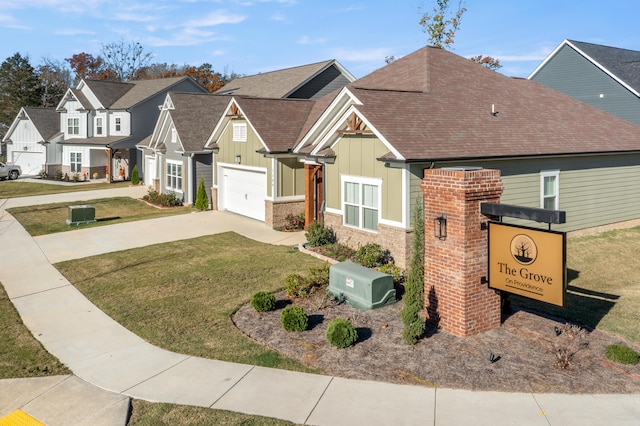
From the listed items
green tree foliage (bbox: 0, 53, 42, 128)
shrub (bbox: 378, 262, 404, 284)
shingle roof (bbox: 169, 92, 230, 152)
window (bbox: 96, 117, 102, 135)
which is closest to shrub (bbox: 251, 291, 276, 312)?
shrub (bbox: 378, 262, 404, 284)

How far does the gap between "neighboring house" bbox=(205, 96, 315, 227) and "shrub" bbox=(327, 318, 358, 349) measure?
12.5 metres

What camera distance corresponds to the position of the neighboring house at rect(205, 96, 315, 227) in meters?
21.9

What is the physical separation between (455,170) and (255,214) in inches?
581

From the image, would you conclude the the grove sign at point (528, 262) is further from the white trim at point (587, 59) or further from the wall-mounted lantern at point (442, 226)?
the white trim at point (587, 59)

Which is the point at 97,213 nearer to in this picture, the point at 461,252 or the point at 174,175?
the point at 174,175

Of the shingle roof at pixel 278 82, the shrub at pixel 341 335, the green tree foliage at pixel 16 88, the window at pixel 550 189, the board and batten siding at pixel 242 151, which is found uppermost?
the green tree foliage at pixel 16 88

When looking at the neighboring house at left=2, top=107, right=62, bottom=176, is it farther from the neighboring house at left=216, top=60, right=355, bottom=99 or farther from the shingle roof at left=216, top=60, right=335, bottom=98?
the neighboring house at left=216, top=60, right=355, bottom=99

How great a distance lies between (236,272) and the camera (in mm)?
15328

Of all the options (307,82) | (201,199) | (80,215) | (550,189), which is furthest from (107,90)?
(550,189)

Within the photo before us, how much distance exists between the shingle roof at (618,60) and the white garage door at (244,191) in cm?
2179

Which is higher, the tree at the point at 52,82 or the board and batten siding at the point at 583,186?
the tree at the point at 52,82

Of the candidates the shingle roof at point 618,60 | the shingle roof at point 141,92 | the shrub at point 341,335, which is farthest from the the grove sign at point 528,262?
the shingle roof at point 141,92

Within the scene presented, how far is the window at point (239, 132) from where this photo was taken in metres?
23.7

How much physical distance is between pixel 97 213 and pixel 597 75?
2987 cm
